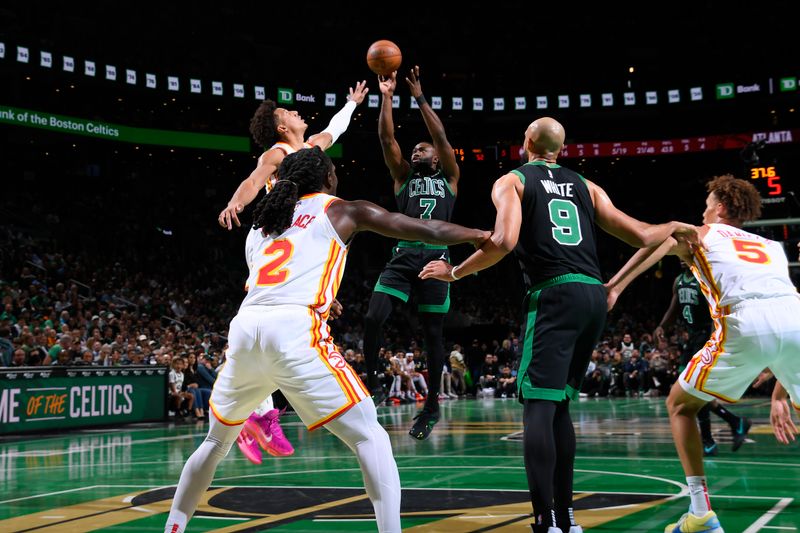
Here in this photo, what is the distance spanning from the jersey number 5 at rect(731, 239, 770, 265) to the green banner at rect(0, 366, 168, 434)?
1038 centimetres

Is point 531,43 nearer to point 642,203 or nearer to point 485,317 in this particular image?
point 642,203

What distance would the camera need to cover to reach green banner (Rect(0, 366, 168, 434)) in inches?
470

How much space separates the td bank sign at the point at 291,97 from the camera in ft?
96.4

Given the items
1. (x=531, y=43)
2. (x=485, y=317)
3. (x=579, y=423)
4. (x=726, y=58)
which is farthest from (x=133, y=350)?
(x=726, y=58)

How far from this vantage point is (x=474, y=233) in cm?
386

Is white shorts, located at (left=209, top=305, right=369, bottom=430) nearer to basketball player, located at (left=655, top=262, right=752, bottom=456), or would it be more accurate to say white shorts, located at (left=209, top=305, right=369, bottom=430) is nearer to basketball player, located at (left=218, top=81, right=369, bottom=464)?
basketball player, located at (left=218, top=81, right=369, bottom=464)

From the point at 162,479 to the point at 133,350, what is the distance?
371 inches

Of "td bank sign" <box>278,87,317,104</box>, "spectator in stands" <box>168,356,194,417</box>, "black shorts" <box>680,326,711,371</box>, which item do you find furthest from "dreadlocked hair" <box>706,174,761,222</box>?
"td bank sign" <box>278,87,317,104</box>

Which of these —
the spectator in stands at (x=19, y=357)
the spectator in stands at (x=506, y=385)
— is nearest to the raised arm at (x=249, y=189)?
the spectator in stands at (x=19, y=357)

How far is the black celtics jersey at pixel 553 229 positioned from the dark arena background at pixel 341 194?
60.6 inches

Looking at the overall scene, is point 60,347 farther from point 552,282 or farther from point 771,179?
point 771,179

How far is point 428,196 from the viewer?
6.43 m

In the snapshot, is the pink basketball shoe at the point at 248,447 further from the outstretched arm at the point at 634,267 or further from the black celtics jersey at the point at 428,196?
the outstretched arm at the point at 634,267

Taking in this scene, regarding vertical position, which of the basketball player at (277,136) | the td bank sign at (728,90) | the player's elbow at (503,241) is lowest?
the player's elbow at (503,241)
